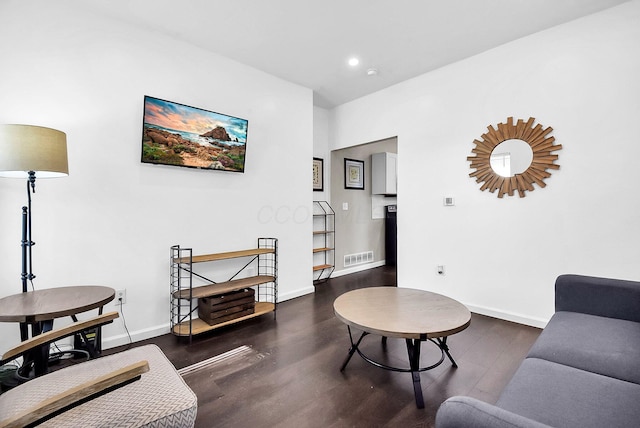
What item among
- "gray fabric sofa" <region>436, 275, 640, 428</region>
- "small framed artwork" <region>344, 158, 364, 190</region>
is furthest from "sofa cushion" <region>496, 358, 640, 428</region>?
"small framed artwork" <region>344, 158, 364, 190</region>

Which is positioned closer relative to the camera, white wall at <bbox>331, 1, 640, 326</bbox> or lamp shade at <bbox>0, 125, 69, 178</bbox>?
lamp shade at <bbox>0, 125, 69, 178</bbox>

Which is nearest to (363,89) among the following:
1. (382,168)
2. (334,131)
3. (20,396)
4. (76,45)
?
(334,131)

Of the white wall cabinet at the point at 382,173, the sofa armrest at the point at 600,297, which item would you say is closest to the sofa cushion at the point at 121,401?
the sofa armrest at the point at 600,297

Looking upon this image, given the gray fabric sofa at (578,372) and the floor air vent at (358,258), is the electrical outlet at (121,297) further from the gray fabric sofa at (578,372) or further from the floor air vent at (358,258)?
the floor air vent at (358,258)

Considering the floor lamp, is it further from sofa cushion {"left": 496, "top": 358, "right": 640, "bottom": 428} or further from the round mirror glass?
the round mirror glass

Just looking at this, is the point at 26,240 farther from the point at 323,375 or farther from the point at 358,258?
the point at 358,258

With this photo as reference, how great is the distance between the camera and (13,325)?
2.11 m

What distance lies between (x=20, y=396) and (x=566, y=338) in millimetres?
2493

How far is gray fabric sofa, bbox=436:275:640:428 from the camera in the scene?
832 millimetres

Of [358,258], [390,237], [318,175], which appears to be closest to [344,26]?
[318,175]

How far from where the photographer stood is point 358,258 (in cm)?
535

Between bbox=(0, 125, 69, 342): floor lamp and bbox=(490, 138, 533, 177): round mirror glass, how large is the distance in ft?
12.0

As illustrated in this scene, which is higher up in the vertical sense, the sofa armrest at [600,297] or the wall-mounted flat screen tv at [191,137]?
the wall-mounted flat screen tv at [191,137]

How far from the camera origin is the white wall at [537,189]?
2.46 m
